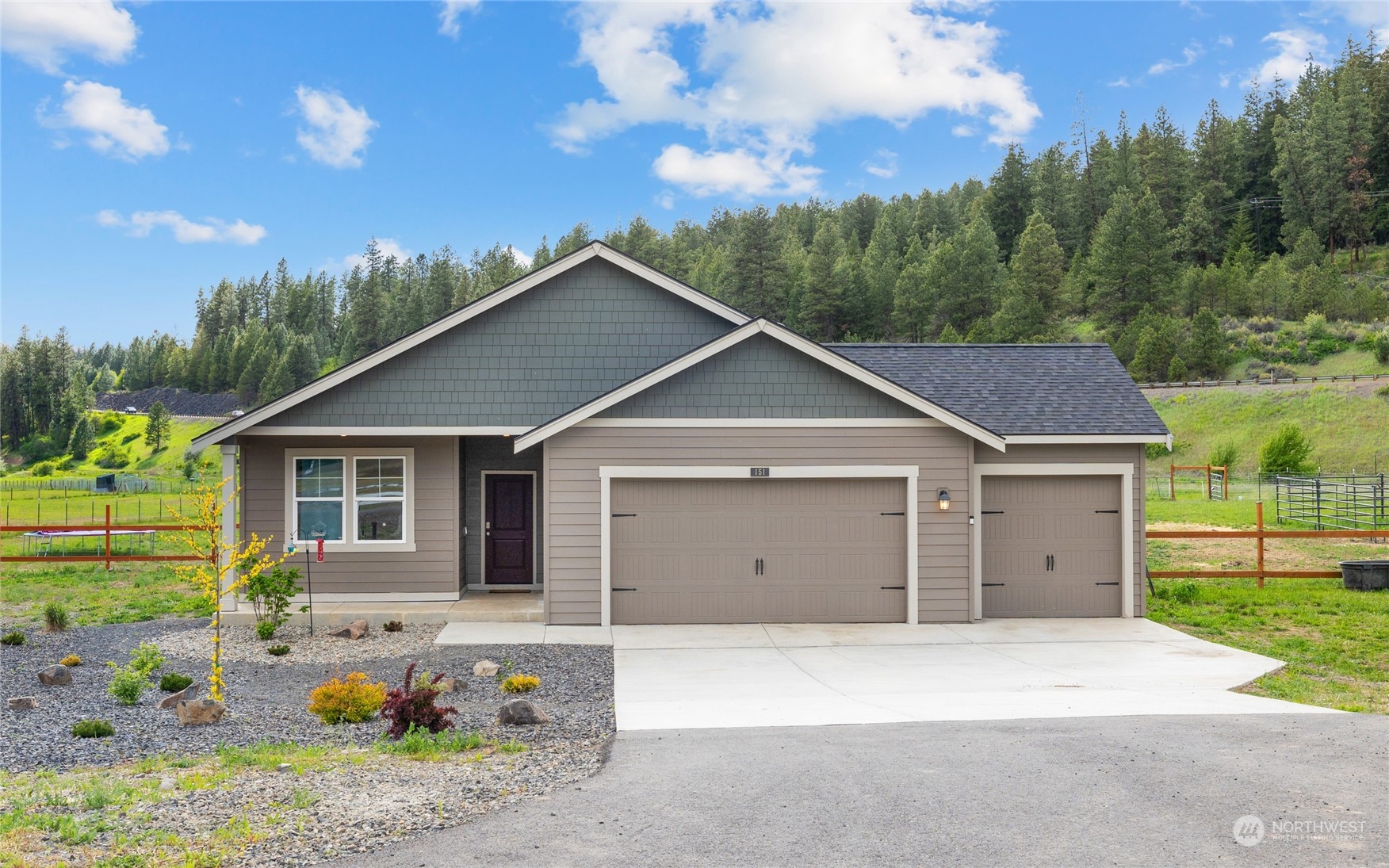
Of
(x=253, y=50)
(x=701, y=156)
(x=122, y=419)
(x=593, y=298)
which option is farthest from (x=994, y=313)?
(x=122, y=419)

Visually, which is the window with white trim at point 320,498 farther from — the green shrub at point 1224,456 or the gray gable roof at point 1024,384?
the green shrub at point 1224,456

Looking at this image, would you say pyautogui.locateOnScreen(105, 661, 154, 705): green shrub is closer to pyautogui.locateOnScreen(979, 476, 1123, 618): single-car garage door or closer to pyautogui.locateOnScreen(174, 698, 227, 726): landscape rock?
pyautogui.locateOnScreen(174, 698, 227, 726): landscape rock

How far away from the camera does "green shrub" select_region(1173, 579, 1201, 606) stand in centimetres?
1442

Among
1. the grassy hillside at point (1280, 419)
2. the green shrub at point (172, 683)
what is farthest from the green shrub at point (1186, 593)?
the grassy hillside at point (1280, 419)

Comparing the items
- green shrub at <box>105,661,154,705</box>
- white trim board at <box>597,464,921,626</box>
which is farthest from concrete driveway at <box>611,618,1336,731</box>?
green shrub at <box>105,661,154,705</box>

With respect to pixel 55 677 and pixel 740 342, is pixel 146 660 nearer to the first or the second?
pixel 55 677

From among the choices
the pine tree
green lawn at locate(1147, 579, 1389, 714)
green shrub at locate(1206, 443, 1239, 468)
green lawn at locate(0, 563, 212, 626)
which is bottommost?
green lawn at locate(1147, 579, 1389, 714)

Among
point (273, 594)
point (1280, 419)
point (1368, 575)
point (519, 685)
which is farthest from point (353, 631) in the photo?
point (1280, 419)

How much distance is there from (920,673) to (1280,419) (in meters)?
41.0

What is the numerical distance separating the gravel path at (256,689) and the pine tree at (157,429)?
73.0 meters

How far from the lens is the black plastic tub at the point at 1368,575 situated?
15109 millimetres

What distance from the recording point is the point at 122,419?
89375 mm

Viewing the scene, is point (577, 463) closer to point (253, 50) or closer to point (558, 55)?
point (253, 50)

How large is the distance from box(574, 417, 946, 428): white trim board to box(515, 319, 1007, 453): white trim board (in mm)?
178
